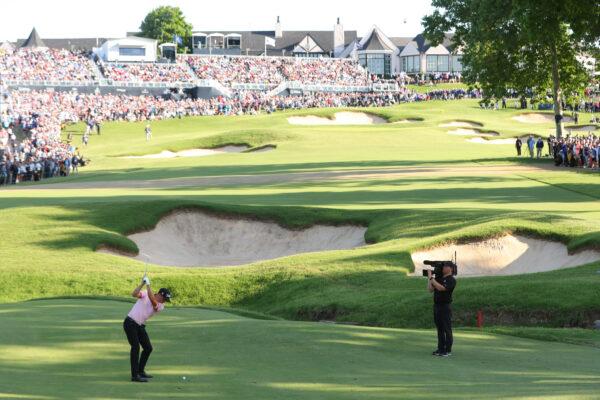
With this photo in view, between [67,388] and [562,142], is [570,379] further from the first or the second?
[562,142]

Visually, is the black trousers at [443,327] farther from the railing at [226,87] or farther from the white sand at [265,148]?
the railing at [226,87]

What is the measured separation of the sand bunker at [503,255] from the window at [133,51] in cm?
11652

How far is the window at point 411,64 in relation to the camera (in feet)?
598

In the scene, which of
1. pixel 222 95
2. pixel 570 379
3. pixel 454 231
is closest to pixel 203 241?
pixel 454 231

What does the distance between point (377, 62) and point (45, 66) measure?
248ft

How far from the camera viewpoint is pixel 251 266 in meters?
33.5

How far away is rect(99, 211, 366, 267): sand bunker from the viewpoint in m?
38.6

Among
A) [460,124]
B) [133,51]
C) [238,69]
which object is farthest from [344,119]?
[133,51]

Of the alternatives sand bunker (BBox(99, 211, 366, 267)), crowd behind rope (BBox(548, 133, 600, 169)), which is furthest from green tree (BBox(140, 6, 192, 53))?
sand bunker (BBox(99, 211, 366, 267))

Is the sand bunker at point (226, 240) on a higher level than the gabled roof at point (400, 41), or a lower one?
lower

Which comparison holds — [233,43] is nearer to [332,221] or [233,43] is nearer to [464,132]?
[464,132]

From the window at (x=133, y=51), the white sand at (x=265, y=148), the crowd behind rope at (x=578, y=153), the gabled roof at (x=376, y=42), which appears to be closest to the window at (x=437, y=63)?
the gabled roof at (x=376, y=42)

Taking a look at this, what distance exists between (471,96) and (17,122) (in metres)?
71.7

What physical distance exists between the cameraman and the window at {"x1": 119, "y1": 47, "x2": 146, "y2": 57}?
13018 cm
